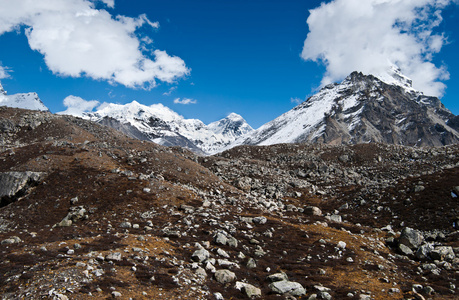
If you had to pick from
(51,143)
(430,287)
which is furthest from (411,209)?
(51,143)

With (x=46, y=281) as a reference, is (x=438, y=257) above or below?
above

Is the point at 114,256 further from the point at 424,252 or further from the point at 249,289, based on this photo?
the point at 424,252

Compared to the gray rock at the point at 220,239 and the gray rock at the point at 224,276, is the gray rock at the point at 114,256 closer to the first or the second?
the gray rock at the point at 224,276

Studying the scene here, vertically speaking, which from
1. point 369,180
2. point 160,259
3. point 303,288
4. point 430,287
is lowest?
point 160,259

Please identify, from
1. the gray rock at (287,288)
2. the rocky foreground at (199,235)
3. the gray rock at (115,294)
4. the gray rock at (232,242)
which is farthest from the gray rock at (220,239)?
the gray rock at (115,294)

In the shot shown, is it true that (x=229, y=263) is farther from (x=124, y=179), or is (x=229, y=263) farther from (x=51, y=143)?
(x=51, y=143)

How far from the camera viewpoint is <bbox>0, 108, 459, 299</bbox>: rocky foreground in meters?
14.5

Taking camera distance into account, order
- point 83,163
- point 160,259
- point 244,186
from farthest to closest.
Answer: point 244,186 → point 83,163 → point 160,259

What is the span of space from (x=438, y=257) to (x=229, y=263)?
1642cm

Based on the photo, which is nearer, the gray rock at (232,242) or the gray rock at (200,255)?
the gray rock at (200,255)

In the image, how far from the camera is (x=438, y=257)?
21016mm

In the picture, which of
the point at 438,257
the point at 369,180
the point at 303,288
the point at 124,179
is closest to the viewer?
the point at 303,288

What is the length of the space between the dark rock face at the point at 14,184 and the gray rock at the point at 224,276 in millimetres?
27226

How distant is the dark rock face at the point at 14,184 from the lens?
99.8ft
